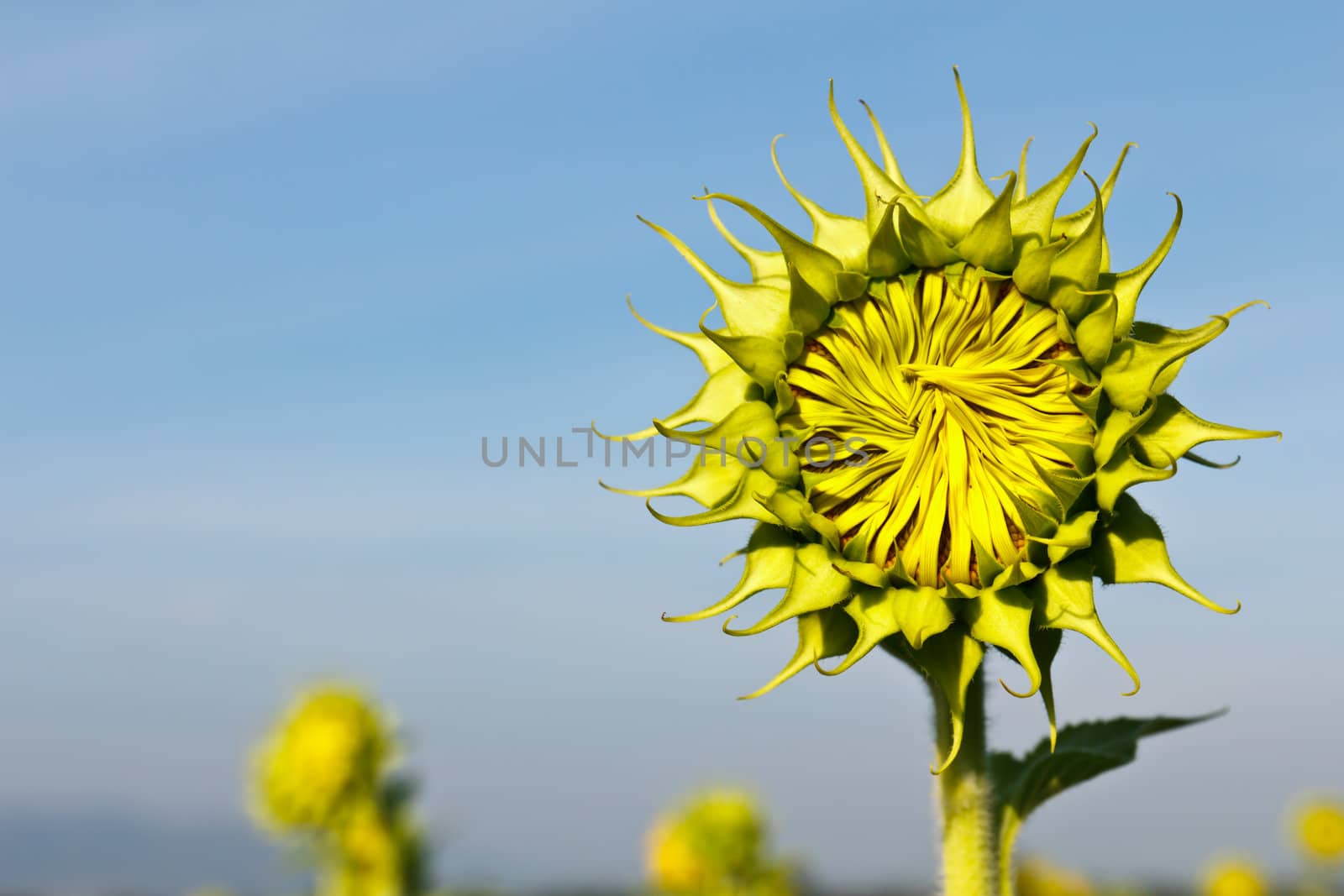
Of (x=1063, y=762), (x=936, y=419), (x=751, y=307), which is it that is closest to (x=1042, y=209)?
(x=936, y=419)

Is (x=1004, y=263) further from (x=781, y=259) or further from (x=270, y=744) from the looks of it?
(x=270, y=744)

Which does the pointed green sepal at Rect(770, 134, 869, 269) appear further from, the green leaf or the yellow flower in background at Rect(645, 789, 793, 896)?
the yellow flower in background at Rect(645, 789, 793, 896)

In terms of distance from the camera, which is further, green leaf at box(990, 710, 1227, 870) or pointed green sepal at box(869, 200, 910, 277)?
green leaf at box(990, 710, 1227, 870)

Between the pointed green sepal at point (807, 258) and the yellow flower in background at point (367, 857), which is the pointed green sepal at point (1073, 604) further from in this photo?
the yellow flower in background at point (367, 857)

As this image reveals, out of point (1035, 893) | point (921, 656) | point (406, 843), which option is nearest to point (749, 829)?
point (1035, 893)

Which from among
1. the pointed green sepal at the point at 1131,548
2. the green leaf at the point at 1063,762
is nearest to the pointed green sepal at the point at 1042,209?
the pointed green sepal at the point at 1131,548

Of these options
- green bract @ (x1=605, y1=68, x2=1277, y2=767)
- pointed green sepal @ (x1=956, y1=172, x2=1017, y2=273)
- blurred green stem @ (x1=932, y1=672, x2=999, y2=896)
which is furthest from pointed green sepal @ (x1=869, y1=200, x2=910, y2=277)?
blurred green stem @ (x1=932, y1=672, x2=999, y2=896)

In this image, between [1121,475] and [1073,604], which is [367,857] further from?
[1121,475]
